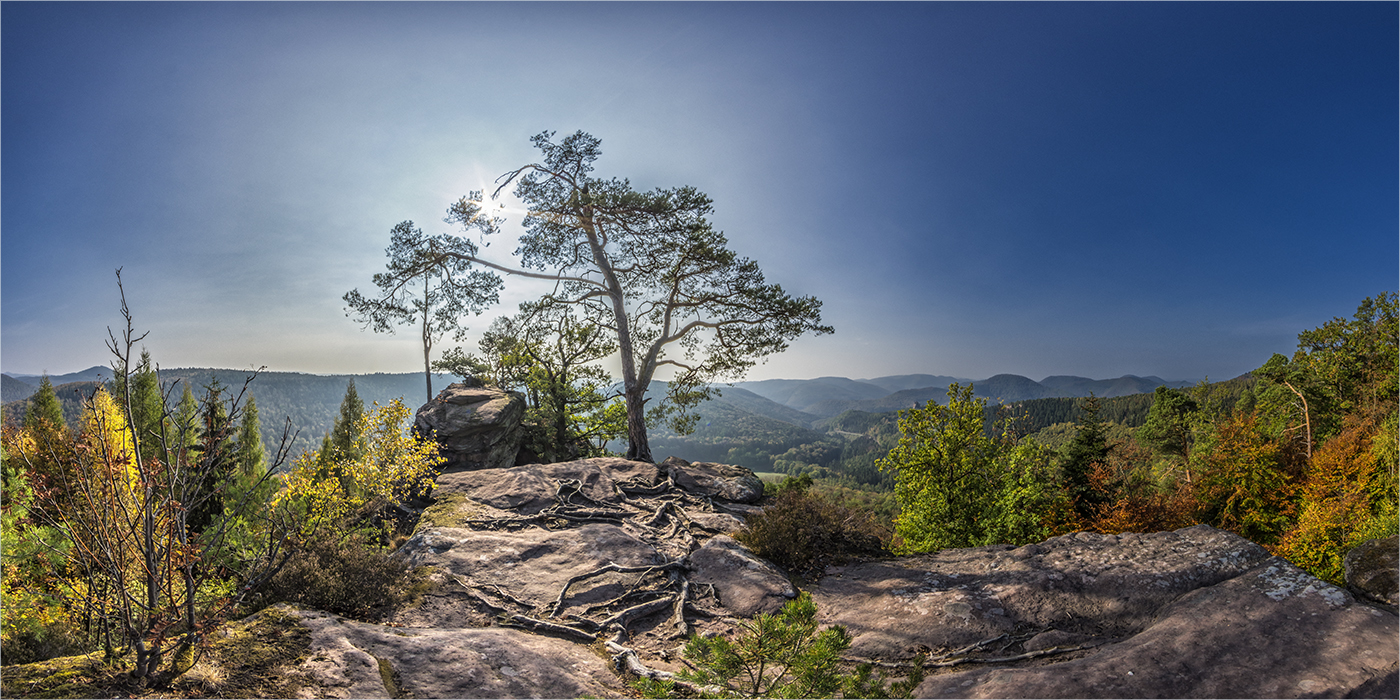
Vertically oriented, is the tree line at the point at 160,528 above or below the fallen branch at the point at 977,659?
above

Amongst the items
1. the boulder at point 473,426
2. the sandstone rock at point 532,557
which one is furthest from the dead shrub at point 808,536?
the boulder at point 473,426

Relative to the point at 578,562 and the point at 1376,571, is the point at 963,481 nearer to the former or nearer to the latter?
the point at 1376,571

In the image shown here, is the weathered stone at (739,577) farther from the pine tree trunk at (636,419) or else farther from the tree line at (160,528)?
the pine tree trunk at (636,419)

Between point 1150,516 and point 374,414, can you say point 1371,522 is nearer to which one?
point 1150,516

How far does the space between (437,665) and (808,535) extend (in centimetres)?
628

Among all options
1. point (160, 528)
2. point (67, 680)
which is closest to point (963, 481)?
point (160, 528)

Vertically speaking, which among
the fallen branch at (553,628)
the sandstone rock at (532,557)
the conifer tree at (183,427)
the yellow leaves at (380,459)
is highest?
the conifer tree at (183,427)

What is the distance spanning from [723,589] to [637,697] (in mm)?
2951

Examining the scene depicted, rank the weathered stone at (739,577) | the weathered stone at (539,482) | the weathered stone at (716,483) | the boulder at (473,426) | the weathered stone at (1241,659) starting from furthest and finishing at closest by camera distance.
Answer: the boulder at (473,426), the weathered stone at (716,483), the weathered stone at (539,482), the weathered stone at (739,577), the weathered stone at (1241,659)

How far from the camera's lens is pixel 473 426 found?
18.5 meters

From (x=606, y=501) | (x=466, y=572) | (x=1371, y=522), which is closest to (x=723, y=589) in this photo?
(x=466, y=572)

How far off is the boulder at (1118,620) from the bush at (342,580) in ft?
19.3

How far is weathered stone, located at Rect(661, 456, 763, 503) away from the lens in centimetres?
1448

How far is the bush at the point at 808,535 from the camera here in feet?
29.9
